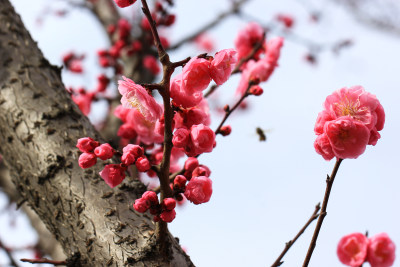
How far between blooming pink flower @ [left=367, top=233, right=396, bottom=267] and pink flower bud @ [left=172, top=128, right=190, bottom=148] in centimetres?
66

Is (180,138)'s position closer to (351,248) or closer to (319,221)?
(319,221)

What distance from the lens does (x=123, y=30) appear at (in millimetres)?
3695

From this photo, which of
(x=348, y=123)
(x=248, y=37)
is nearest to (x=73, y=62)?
(x=248, y=37)

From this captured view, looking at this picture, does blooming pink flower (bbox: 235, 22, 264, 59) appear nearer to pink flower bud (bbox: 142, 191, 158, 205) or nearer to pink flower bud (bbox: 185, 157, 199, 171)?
pink flower bud (bbox: 185, 157, 199, 171)

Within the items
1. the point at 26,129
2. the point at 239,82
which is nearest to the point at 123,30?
the point at 239,82

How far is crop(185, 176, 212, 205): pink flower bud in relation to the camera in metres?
1.10

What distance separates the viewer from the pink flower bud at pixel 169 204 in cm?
102

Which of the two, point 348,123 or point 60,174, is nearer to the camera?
point 348,123

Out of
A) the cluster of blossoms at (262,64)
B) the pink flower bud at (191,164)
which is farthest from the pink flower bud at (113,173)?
the cluster of blossoms at (262,64)

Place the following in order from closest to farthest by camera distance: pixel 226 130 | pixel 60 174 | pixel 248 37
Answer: pixel 60 174 < pixel 226 130 < pixel 248 37

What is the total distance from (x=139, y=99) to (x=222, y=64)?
234 millimetres

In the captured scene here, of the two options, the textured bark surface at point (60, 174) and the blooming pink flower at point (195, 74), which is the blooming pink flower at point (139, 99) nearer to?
the blooming pink flower at point (195, 74)

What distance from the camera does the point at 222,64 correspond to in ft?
3.34

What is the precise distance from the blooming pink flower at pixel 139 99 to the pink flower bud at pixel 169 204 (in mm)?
229
